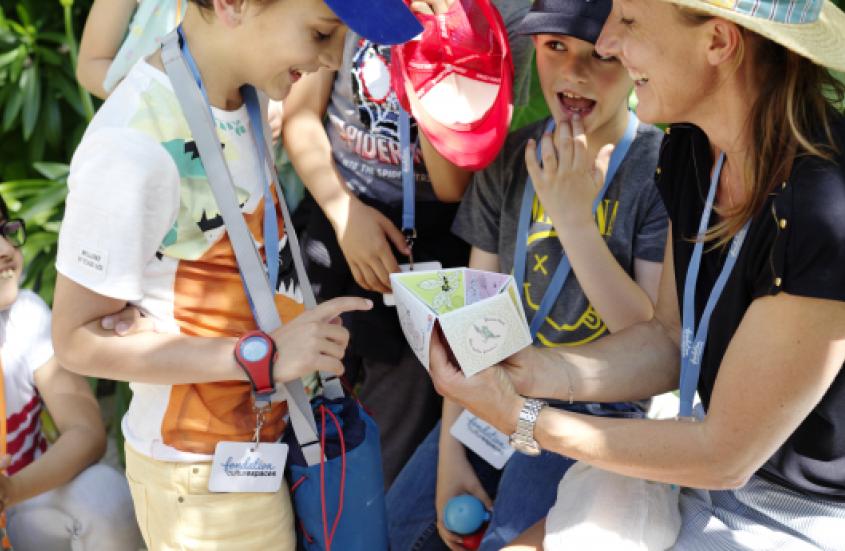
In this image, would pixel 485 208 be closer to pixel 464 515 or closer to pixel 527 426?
pixel 527 426

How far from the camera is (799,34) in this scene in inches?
70.4

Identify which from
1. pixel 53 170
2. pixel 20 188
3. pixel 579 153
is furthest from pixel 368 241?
pixel 20 188

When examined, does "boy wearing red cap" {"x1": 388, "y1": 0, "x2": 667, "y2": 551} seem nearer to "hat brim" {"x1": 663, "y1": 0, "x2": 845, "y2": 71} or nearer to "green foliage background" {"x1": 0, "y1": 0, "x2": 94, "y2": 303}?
"hat brim" {"x1": 663, "y1": 0, "x2": 845, "y2": 71}

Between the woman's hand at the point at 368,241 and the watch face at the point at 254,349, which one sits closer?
the watch face at the point at 254,349

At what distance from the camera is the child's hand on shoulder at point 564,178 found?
2.32 metres

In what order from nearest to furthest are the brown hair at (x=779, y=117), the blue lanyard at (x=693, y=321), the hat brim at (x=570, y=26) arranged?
1. the brown hair at (x=779, y=117)
2. the blue lanyard at (x=693, y=321)
3. the hat brim at (x=570, y=26)

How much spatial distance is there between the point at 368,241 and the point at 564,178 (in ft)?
1.91

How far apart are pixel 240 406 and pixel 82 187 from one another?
585 mm

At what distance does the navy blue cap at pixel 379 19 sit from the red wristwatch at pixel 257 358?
64 centimetres

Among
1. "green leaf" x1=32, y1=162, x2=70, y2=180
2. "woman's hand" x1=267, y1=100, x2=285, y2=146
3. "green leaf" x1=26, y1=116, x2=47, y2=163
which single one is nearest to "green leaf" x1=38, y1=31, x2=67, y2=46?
"green leaf" x1=26, y1=116, x2=47, y2=163

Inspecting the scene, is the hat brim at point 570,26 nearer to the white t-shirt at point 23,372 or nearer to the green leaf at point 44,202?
the white t-shirt at point 23,372

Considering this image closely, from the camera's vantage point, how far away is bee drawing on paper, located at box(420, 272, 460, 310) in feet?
6.53

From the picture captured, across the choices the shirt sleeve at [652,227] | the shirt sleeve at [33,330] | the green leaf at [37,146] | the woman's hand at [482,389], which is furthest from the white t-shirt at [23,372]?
the shirt sleeve at [652,227]

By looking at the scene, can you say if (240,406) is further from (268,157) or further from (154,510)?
(268,157)
